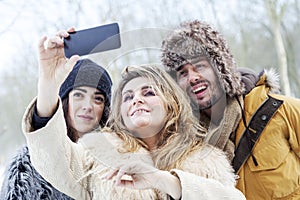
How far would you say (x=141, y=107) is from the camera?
2.18 ft

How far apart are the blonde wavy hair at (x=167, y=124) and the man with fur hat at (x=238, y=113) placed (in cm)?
2

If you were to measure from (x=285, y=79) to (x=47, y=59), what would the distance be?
408 centimetres

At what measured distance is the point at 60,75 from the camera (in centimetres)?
67

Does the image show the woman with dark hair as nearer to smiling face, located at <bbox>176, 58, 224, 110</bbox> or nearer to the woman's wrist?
the woman's wrist

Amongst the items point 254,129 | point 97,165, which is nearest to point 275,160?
point 254,129

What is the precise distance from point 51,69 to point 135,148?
188 mm

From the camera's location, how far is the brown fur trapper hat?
727 millimetres

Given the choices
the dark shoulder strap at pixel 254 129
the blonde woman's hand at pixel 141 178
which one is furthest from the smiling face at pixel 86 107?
the dark shoulder strap at pixel 254 129

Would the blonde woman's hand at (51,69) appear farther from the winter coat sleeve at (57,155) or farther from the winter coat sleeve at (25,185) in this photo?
the winter coat sleeve at (25,185)

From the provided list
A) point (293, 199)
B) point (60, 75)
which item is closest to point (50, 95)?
point (60, 75)

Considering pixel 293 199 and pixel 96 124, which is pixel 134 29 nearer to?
pixel 96 124

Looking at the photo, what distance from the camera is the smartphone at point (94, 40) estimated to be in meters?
0.65

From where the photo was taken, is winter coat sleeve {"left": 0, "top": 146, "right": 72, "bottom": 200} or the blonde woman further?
winter coat sleeve {"left": 0, "top": 146, "right": 72, "bottom": 200}

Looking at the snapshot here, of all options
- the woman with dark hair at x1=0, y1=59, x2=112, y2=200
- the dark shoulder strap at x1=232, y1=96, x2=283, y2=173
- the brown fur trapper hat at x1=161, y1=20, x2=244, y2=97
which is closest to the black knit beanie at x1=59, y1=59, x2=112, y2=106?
the woman with dark hair at x1=0, y1=59, x2=112, y2=200
